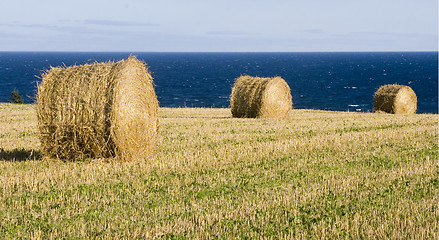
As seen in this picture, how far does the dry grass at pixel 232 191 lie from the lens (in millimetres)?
8508

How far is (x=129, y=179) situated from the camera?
471 inches

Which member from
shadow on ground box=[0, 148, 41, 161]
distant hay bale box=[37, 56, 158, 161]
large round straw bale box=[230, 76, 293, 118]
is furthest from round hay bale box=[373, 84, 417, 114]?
shadow on ground box=[0, 148, 41, 161]

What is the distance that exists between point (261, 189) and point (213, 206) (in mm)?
1625

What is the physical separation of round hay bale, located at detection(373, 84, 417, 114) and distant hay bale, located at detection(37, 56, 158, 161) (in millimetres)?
26976

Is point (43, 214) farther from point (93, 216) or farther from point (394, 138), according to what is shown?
point (394, 138)

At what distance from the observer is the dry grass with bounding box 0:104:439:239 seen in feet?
27.9

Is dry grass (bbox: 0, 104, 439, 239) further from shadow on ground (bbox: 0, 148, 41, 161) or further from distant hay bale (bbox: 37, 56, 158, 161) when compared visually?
distant hay bale (bbox: 37, 56, 158, 161)

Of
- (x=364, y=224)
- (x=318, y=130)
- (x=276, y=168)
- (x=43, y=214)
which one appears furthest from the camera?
(x=318, y=130)

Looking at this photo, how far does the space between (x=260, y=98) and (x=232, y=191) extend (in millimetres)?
17302

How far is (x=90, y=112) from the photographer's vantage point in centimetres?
1343

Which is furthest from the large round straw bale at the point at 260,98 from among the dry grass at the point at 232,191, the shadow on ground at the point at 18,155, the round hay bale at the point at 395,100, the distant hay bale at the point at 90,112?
the shadow on ground at the point at 18,155

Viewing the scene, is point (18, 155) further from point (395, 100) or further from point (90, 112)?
point (395, 100)

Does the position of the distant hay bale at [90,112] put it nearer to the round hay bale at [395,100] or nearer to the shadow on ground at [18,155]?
the shadow on ground at [18,155]

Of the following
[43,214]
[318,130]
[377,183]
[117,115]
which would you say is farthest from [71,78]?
[318,130]
